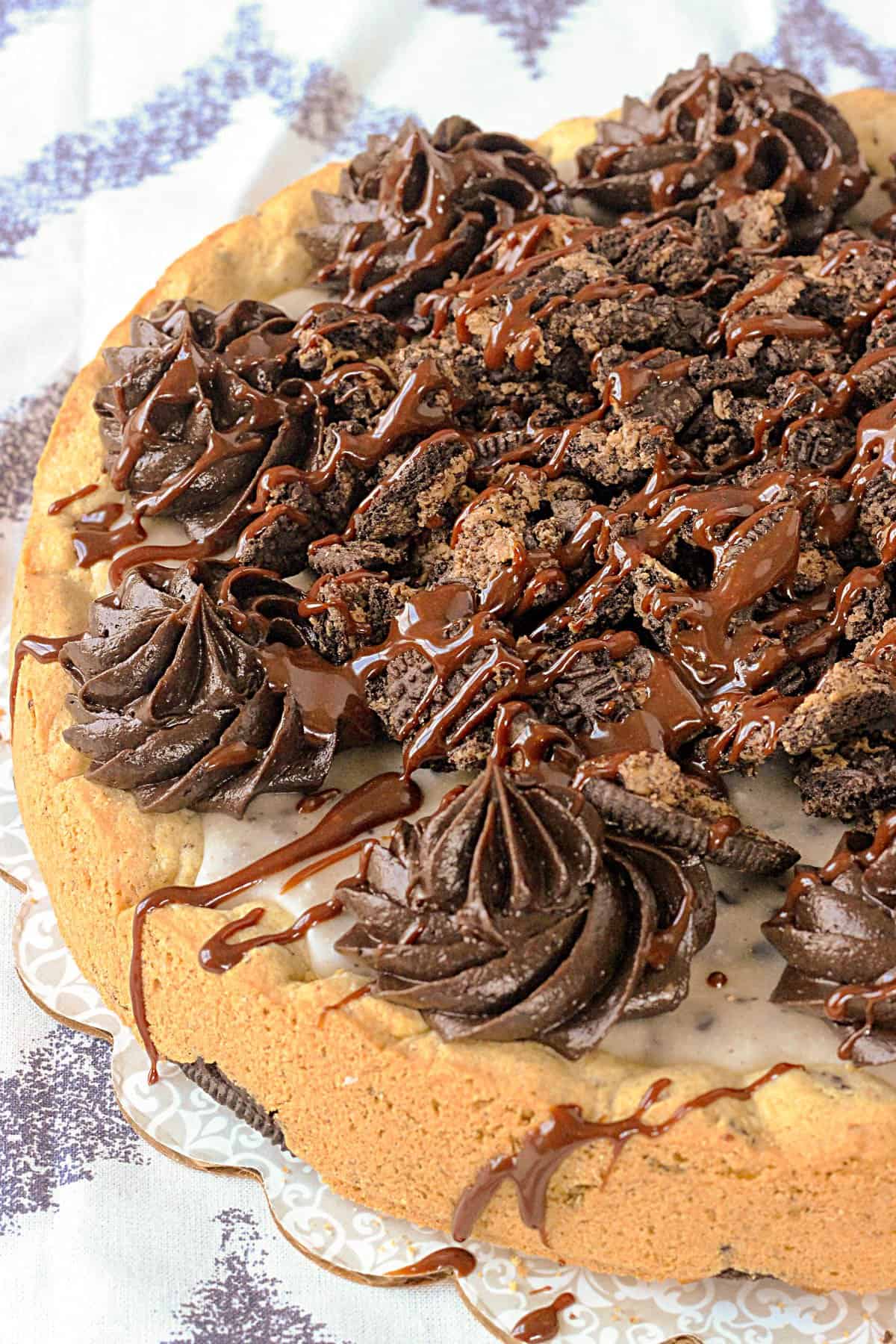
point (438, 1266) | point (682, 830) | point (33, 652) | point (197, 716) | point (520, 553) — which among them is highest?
point (33, 652)

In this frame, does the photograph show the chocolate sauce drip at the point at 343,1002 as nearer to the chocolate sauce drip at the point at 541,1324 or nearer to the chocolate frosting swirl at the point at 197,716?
the chocolate frosting swirl at the point at 197,716

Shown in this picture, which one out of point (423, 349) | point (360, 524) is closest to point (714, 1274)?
point (360, 524)

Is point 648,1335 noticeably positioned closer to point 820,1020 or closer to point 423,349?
point 820,1020

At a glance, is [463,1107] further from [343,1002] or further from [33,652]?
[33,652]

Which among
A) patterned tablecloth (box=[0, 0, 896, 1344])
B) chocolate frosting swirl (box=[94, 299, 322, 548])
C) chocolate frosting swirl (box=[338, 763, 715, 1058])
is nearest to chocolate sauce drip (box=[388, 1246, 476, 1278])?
chocolate frosting swirl (box=[338, 763, 715, 1058])

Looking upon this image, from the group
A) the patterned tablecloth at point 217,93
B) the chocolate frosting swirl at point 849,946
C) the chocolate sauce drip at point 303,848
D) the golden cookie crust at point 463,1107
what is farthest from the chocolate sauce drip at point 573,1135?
Result: the patterned tablecloth at point 217,93

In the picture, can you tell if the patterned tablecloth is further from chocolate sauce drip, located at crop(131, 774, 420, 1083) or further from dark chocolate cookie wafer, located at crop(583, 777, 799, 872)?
dark chocolate cookie wafer, located at crop(583, 777, 799, 872)

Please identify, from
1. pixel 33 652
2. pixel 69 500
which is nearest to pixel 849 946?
pixel 33 652
